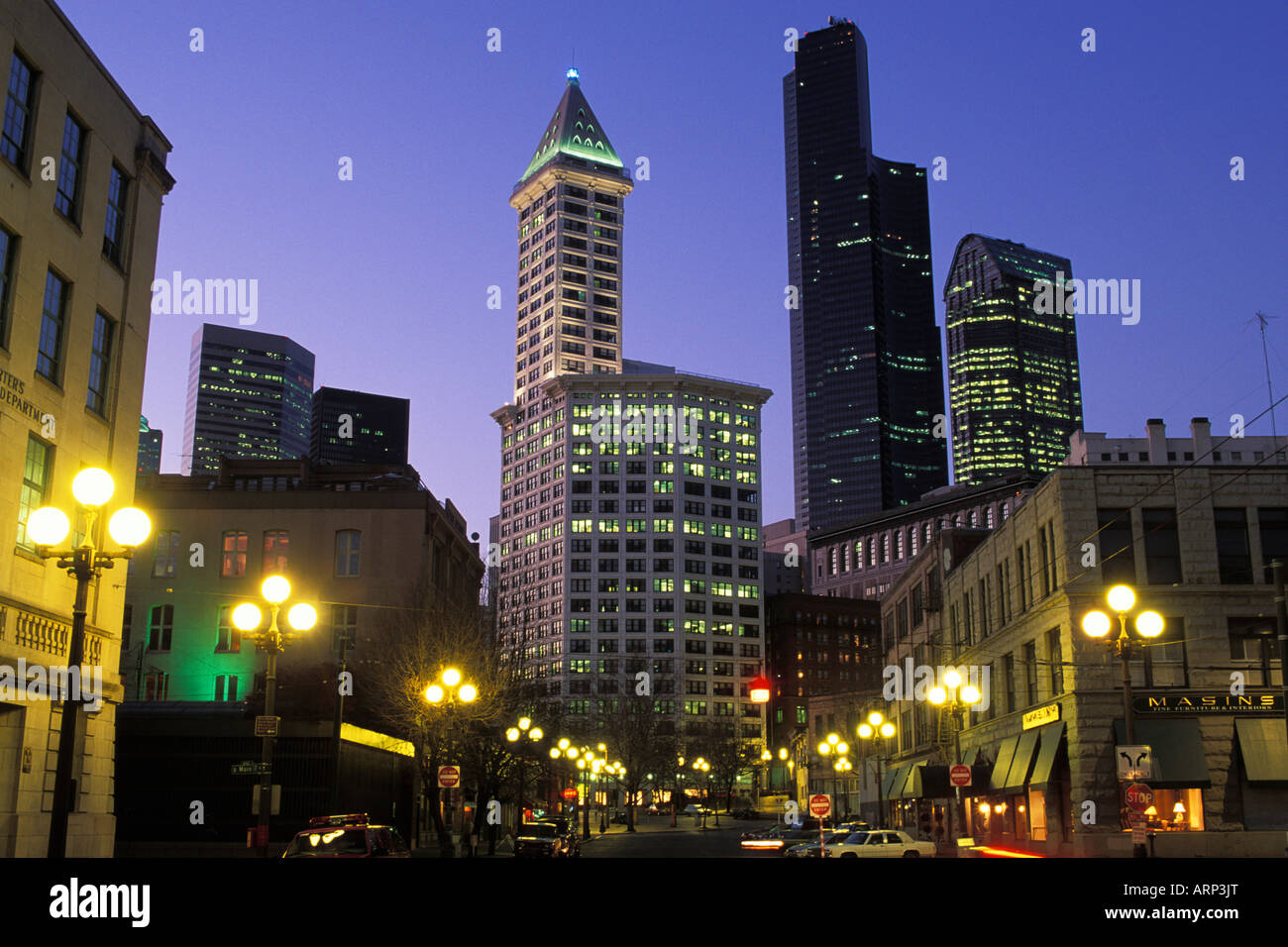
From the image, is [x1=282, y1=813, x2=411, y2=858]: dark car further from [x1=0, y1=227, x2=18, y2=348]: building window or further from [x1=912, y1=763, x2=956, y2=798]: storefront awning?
[x1=912, y1=763, x2=956, y2=798]: storefront awning

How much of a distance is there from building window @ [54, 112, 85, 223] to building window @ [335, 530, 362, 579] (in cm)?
4798

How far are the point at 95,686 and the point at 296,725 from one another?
A: 20679mm

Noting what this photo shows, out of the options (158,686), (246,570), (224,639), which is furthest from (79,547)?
(158,686)

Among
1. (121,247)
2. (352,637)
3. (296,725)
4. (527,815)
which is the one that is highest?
(121,247)

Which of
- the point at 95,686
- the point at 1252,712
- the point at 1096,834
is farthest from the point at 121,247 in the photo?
the point at 1252,712

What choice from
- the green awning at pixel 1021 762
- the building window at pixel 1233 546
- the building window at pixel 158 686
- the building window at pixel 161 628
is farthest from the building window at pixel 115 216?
the building window at pixel 158 686

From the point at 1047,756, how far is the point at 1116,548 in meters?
8.31

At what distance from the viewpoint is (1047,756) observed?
149ft

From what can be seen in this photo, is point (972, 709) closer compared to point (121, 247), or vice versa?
point (121, 247)

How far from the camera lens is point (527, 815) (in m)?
70.8

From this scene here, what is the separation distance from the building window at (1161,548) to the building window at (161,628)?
58345 mm

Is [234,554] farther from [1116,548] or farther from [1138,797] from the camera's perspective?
[1138,797]

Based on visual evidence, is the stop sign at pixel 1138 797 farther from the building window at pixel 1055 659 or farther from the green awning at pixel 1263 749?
the building window at pixel 1055 659
